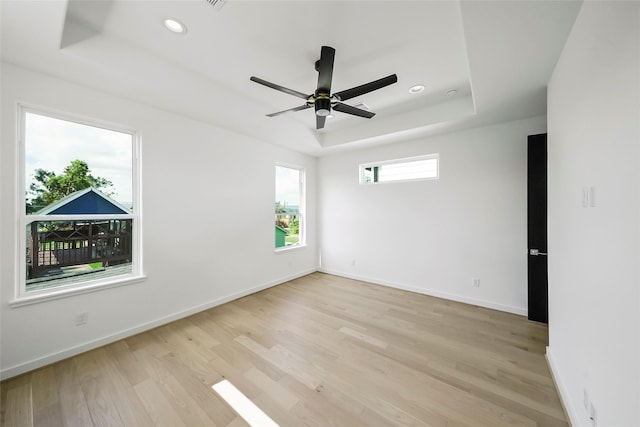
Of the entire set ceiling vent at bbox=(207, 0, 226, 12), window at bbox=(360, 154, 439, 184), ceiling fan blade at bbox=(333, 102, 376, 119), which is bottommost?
window at bbox=(360, 154, 439, 184)

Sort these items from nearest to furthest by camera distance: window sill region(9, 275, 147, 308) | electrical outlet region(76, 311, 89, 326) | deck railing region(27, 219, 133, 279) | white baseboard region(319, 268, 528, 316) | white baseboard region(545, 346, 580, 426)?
white baseboard region(545, 346, 580, 426), window sill region(9, 275, 147, 308), deck railing region(27, 219, 133, 279), electrical outlet region(76, 311, 89, 326), white baseboard region(319, 268, 528, 316)

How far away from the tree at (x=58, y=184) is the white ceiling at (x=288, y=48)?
2.75ft

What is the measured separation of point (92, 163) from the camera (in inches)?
90.8

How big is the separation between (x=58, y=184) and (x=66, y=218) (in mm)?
325

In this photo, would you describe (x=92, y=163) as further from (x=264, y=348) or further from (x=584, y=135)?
(x=584, y=135)

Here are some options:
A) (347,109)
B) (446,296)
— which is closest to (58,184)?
(347,109)

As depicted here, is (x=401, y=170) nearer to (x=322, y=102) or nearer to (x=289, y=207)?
(x=289, y=207)

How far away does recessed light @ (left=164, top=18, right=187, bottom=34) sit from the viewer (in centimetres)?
175

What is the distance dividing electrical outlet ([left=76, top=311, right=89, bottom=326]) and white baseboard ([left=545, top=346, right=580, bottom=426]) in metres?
3.92

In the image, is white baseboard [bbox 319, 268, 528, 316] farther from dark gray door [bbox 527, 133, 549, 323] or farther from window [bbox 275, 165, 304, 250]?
window [bbox 275, 165, 304, 250]

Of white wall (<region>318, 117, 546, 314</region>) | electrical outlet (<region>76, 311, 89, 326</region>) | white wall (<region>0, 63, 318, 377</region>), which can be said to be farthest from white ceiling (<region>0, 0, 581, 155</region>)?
electrical outlet (<region>76, 311, 89, 326</region>)

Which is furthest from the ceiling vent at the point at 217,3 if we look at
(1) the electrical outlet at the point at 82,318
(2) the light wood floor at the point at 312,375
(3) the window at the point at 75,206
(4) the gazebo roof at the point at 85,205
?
(1) the electrical outlet at the point at 82,318

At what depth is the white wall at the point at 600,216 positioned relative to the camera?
2.84 ft

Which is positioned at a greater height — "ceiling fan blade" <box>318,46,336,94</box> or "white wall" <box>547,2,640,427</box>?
"ceiling fan blade" <box>318,46,336,94</box>
